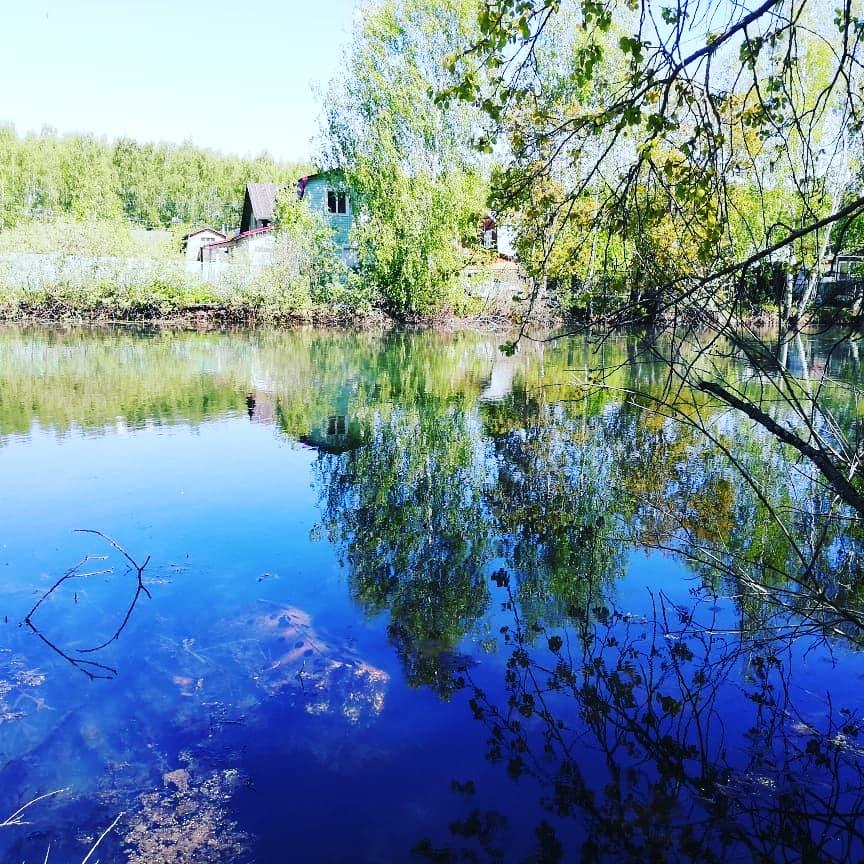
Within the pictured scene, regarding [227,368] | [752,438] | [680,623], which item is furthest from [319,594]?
[227,368]

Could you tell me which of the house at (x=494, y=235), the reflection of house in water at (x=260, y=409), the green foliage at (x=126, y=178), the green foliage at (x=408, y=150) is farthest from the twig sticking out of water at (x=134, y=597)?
the green foliage at (x=126, y=178)

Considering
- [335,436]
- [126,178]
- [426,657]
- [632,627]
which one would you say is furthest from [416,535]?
[126,178]

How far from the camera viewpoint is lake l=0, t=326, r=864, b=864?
3697mm

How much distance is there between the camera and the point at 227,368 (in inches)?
818

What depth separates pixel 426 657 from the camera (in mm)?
5293

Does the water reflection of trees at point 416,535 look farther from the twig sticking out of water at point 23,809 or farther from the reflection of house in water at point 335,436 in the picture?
the twig sticking out of water at point 23,809

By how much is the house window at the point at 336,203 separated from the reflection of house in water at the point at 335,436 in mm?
29642

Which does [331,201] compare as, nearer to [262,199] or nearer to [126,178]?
[262,199]

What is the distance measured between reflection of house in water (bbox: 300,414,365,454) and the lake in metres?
0.42

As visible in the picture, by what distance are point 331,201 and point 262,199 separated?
42.8 ft

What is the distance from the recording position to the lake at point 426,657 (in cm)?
370

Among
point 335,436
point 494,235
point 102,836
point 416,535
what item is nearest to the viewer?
point 102,836

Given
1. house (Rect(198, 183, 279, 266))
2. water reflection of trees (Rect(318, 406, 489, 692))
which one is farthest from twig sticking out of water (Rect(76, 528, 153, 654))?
house (Rect(198, 183, 279, 266))

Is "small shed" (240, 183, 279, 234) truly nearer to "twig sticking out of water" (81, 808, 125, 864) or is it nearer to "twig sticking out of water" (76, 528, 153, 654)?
"twig sticking out of water" (76, 528, 153, 654)
